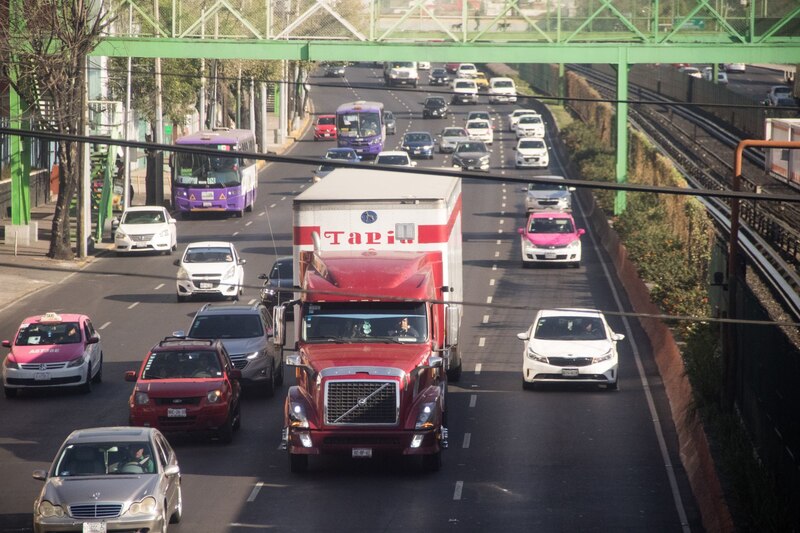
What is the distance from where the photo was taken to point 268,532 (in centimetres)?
1869

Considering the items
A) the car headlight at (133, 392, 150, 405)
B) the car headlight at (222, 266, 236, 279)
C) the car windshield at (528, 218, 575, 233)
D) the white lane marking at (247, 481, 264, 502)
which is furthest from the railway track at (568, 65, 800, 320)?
the car headlight at (222, 266, 236, 279)

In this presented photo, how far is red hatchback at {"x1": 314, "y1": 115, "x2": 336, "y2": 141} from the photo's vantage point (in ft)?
304

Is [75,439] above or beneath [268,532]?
above

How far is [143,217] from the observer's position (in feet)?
168

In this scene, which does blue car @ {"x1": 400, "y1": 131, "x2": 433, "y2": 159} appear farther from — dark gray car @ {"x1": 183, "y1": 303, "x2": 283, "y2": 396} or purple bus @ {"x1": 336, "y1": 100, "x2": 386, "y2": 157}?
dark gray car @ {"x1": 183, "y1": 303, "x2": 283, "y2": 396}

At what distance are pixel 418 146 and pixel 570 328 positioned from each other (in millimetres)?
48551

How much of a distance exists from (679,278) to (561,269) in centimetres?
1329

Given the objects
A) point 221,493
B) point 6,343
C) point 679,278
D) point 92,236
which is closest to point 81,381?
point 6,343

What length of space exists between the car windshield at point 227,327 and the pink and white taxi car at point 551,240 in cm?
1930

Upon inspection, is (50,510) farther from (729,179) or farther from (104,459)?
(729,179)

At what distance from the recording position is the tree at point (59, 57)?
47625 mm

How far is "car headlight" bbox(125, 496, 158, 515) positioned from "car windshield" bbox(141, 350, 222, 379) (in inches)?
277

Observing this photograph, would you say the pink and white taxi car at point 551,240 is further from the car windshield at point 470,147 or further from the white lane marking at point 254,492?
the white lane marking at point 254,492

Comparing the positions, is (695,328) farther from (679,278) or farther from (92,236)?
(92,236)
